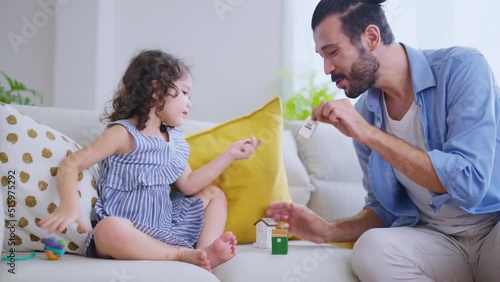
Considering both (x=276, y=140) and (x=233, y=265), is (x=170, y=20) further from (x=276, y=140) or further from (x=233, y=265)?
(x=233, y=265)

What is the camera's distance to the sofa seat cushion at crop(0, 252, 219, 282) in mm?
1327

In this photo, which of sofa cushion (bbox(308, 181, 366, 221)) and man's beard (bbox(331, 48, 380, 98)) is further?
sofa cushion (bbox(308, 181, 366, 221))

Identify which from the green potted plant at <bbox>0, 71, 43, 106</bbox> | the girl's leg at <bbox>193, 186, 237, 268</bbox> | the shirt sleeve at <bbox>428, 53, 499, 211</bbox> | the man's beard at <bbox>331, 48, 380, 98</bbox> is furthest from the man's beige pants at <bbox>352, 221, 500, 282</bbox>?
the green potted plant at <bbox>0, 71, 43, 106</bbox>

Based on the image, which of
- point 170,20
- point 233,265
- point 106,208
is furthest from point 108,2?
point 233,265

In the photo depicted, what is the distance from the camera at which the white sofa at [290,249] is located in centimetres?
137

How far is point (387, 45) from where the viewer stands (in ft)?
6.11

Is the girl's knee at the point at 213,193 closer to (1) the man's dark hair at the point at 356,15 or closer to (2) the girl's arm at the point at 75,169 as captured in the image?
(2) the girl's arm at the point at 75,169

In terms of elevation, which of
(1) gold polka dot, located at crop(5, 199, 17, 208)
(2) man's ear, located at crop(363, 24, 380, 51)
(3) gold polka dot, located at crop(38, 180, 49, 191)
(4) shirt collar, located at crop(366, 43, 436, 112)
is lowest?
(1) gold polka dot, located at crop(5, 199, 17, 208)

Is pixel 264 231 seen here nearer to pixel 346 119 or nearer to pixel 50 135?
pixel 346 119

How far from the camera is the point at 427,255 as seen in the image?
1.62 meters

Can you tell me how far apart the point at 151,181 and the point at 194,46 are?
1.81 metres

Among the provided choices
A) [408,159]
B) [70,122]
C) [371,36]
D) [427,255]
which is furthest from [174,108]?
[427,255]

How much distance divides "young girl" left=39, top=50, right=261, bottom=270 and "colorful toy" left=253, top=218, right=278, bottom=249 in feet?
0.39

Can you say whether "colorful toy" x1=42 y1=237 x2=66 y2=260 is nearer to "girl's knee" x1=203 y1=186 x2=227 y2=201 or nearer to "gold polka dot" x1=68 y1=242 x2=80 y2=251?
"gold polka dot" x1=68 y1=242 x2=80 y2=251
